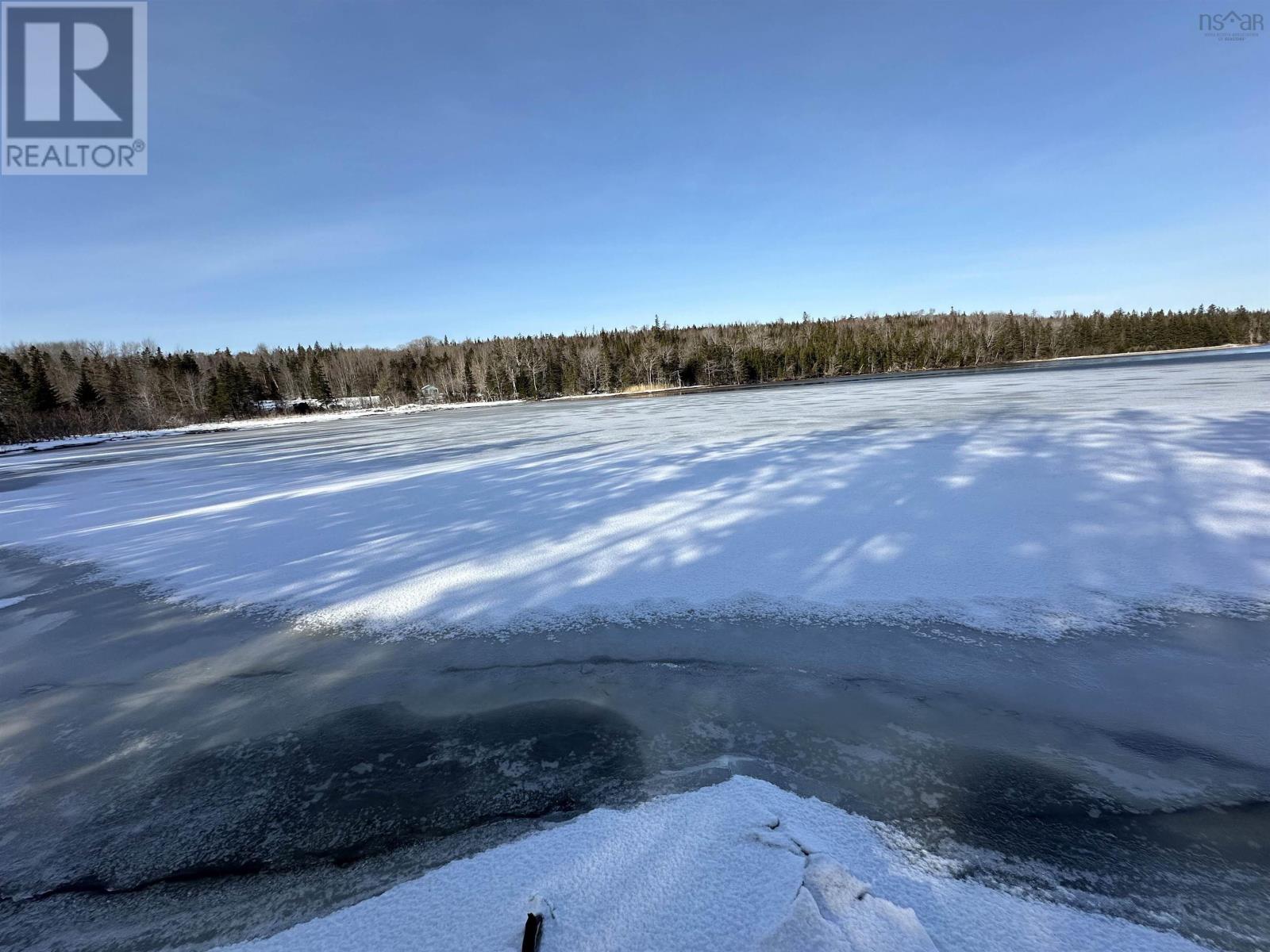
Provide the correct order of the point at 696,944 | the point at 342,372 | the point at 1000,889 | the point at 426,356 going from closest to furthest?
the point at 696,944 < the point at 1000,889 < the point at 342,372 < the point at 426,356

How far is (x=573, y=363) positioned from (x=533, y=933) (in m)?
76.8

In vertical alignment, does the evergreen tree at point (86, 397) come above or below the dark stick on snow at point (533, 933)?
above

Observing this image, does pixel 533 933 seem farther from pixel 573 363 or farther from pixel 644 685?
pixel 573 363

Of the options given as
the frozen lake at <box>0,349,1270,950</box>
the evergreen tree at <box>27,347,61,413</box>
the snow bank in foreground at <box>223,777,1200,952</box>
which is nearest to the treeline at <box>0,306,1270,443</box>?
the evergreen tree at <box>27,347,61,413</box>

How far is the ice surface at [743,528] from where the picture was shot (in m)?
4.18

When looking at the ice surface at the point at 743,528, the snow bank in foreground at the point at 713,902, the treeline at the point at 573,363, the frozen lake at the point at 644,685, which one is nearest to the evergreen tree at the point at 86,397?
the treeline at the point at 573,363

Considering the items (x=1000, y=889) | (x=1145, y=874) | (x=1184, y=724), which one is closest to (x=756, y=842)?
(x=1000, y=889)

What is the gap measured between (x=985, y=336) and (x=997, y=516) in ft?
330

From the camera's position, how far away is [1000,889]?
5.97 ft

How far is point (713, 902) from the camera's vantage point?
70.3 inches

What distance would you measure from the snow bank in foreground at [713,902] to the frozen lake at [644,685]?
0.39 feet

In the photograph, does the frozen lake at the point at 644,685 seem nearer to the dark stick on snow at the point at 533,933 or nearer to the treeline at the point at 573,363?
the dark stick on snow at the point at 533,933

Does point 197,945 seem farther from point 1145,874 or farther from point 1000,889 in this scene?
point 1145,874

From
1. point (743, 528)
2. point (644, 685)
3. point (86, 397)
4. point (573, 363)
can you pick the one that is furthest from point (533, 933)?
point (573, 363)
